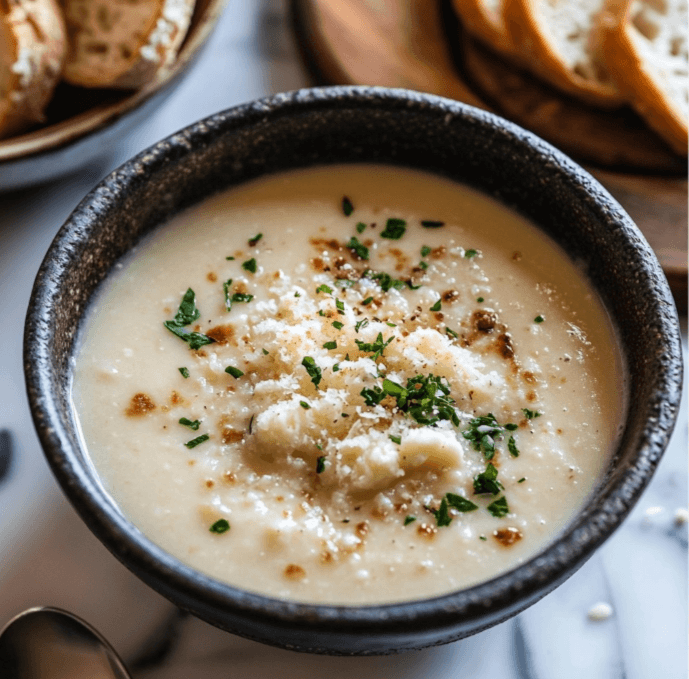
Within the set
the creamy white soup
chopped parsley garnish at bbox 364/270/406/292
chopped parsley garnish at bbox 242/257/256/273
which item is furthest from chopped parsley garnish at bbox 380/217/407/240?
chopped parsley garnish at bbox 242/257/256/273

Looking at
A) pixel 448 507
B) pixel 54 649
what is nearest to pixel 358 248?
pixel 448 507

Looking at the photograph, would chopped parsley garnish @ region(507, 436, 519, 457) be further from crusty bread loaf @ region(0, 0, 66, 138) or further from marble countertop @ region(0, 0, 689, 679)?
crusty bread loaf @ region(0, 0, 66, 138)

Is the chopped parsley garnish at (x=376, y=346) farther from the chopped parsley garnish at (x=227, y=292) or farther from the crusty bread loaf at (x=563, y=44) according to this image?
the crusty bread loaf at (x=563, y=44)

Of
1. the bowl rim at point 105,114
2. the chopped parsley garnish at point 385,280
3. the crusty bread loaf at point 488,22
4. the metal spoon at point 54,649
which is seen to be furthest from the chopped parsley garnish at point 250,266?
the crusty bread loaf at point 488,22

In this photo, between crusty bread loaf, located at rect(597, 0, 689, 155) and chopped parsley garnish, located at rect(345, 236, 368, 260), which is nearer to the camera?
chopped parsley garnish, located at rect(345, 236, 368, 260)

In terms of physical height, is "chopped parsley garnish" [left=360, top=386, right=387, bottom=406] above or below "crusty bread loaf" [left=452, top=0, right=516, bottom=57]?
below

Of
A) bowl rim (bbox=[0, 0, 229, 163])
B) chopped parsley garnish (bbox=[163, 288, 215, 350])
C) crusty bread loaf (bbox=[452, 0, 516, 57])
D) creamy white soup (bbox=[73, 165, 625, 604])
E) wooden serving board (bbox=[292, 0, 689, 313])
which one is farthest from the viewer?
crusty bread loaf (bbox=[452, 0, 516, 57])

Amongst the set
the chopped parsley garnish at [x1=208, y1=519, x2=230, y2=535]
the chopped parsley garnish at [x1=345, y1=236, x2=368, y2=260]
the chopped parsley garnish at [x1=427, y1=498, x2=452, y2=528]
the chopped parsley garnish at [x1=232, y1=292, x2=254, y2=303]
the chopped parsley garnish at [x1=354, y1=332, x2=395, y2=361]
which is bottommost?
the chopped parsley garnish at [x1=208, y1=519, x2=230, y2=535]
